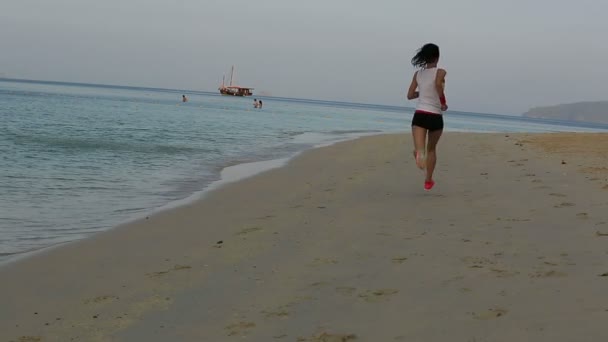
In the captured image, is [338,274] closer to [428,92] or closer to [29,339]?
[29,339]

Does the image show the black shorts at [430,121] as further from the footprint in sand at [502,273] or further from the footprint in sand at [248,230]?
the footprint in sand at [502,273]

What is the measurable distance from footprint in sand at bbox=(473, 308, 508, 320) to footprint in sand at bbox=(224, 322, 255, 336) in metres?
1.09

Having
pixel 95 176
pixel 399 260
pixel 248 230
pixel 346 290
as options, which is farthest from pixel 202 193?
pixel 346 290

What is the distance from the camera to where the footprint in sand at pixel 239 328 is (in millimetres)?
3016

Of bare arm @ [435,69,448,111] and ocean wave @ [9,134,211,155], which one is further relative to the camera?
ocean wave @ [9,134,211,155]

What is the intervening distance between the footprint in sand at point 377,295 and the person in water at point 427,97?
142 inches

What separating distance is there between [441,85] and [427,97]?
0.65 feet

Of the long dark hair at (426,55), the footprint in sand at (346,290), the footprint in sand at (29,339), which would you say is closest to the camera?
the footprint in sand at (29,339)

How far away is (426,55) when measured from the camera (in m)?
6.80

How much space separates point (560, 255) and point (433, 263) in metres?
0.83

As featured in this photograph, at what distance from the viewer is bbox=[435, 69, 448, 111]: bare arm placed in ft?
22.2

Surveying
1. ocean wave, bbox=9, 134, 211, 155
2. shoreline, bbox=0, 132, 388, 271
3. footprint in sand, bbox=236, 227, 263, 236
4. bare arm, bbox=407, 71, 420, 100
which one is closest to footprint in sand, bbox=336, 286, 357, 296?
footprint in sand, bbox=236, 227, 263, 236

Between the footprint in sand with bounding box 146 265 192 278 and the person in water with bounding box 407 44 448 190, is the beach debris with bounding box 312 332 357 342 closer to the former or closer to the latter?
the footprint in sand with bounding box 146 265 192 278

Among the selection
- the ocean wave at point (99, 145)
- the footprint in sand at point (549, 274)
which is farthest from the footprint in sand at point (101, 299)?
the ocean wave at point (99, 145)
